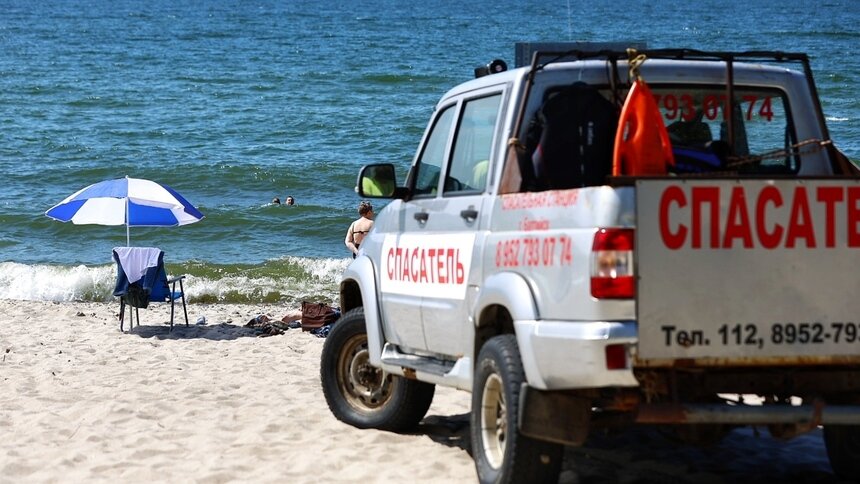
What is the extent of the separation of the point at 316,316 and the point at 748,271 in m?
8.45

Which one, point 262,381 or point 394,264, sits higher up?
point 394,264

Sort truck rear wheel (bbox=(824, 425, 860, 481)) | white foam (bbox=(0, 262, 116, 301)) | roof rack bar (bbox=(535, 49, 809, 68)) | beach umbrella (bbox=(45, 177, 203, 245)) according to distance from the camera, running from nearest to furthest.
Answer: roof rack bar (bbox=(535, 49, 809, 68)) < truck rear wheel (bbox=(824, 425, 860, 481)) < beach umbrella (bbox=(45, 177, 203, 245)) < white foam (bbox=(0, 262, 116, 301))

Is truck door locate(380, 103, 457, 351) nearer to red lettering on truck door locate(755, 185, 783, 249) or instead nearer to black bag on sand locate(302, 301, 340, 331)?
red lettering on truck door locate(755, 185, 783, 249)

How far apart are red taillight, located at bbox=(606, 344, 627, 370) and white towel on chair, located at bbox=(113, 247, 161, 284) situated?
947cm

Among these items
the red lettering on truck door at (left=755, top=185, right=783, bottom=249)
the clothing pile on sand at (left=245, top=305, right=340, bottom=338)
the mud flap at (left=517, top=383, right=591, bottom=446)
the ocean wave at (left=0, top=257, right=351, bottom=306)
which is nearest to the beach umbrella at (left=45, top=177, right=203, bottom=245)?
the clothing pile on sand at (left=245, top=305, right=340, bottom=338)

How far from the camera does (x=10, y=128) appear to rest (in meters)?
38.2

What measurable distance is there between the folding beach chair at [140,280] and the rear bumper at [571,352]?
29.0 feet

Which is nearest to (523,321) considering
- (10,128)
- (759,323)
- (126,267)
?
(759,323)

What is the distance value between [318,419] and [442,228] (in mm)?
2208

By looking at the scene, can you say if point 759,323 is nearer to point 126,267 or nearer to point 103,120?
point 126,267

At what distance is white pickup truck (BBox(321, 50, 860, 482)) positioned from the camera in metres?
4.92

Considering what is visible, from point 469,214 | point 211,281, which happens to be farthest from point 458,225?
point 211,281

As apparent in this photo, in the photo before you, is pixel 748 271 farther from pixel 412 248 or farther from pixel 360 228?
pixel 360 228

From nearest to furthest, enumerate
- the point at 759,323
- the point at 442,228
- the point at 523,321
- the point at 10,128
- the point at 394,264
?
the point at 759,323
the point at 523,321
the point at 442,228
the point at 394,264
the point at 10,128
